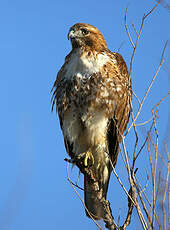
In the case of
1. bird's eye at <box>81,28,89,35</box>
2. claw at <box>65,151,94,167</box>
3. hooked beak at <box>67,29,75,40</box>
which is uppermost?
bird's eye at <box>81,28,89,35</box>

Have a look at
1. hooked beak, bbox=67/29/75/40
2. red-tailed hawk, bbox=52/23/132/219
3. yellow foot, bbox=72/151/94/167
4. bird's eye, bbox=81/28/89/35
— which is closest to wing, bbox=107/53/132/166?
red-tailed hawk, bbox=52/23/132/219

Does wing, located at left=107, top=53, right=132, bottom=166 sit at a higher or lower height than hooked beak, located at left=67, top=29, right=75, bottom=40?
lower

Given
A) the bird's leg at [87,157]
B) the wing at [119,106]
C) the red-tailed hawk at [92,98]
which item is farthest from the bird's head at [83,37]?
the bird's leg at [87,157]

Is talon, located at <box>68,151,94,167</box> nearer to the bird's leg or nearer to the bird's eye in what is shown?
the bird's leg

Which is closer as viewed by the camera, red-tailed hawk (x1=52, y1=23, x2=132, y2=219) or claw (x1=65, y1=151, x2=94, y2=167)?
red-tailed hawk (x1=52, y1=23, x2=132, y2=219)

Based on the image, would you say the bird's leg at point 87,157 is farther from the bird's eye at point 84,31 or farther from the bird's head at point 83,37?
the bird's eye at point 84,31

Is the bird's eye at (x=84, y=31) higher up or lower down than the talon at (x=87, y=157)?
higher up

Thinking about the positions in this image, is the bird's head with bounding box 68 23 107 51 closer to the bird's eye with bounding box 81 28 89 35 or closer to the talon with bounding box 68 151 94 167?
the bird's eye with bounding box 81 28 89 35

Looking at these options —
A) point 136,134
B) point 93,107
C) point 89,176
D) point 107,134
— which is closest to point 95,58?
point 93,107

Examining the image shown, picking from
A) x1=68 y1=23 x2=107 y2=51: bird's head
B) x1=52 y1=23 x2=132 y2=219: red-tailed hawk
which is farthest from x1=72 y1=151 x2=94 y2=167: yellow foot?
x1=68 y1=23 x2=107 y2=51: bird's head

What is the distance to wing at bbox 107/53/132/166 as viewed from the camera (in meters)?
4.32

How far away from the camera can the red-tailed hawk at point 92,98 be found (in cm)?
425

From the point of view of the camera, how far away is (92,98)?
13.9 ft

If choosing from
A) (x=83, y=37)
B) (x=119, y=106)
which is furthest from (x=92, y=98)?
(x=83, y=37)
